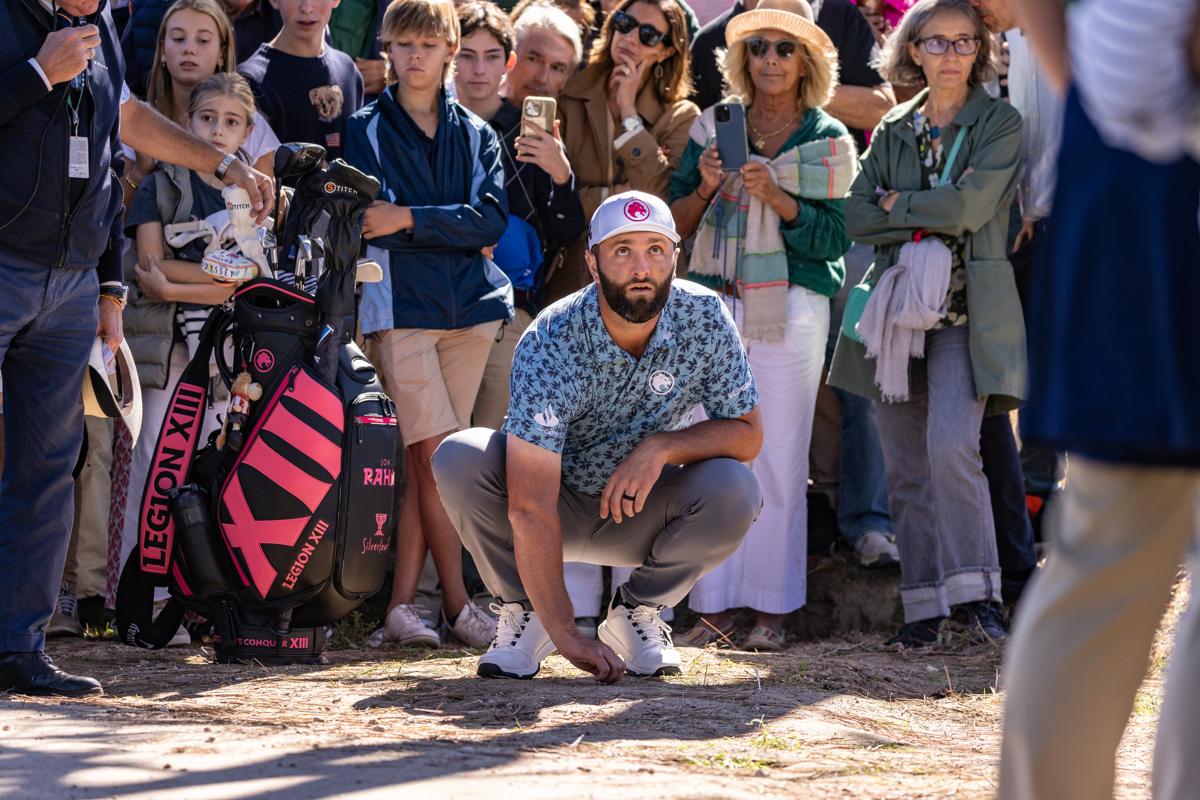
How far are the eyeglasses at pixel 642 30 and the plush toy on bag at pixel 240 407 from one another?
2.62 m

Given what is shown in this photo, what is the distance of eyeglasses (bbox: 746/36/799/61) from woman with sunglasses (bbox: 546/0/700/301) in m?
0.45

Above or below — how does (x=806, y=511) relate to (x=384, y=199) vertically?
below

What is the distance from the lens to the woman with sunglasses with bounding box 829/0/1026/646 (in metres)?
6.17

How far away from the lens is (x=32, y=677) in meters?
4.66

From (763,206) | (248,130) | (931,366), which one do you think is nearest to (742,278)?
(763,206)

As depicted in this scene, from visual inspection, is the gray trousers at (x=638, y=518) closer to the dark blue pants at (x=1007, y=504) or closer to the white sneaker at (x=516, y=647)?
the white sneaker at (x=516, y=647)

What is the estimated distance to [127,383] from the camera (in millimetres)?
5379

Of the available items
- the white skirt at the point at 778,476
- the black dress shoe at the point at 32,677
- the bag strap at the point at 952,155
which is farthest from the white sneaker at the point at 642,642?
the bag strap at the point at 952,155

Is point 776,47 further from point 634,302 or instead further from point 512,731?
point 512,731

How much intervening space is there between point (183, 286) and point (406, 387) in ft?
3.15

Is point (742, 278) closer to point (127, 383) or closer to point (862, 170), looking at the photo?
point (862, 170)

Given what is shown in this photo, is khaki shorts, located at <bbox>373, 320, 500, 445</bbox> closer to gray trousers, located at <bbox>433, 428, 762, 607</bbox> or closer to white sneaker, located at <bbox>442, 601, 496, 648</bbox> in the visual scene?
white sneaker, located at <bbox>442, 601, 496, 648</bbox>

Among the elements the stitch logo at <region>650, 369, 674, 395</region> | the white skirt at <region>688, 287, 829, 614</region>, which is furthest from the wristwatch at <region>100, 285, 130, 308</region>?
the white skirt at <region>688, 287, 829, 614</region>

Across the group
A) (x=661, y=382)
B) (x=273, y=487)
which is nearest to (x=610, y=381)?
(x=661, y=382)
